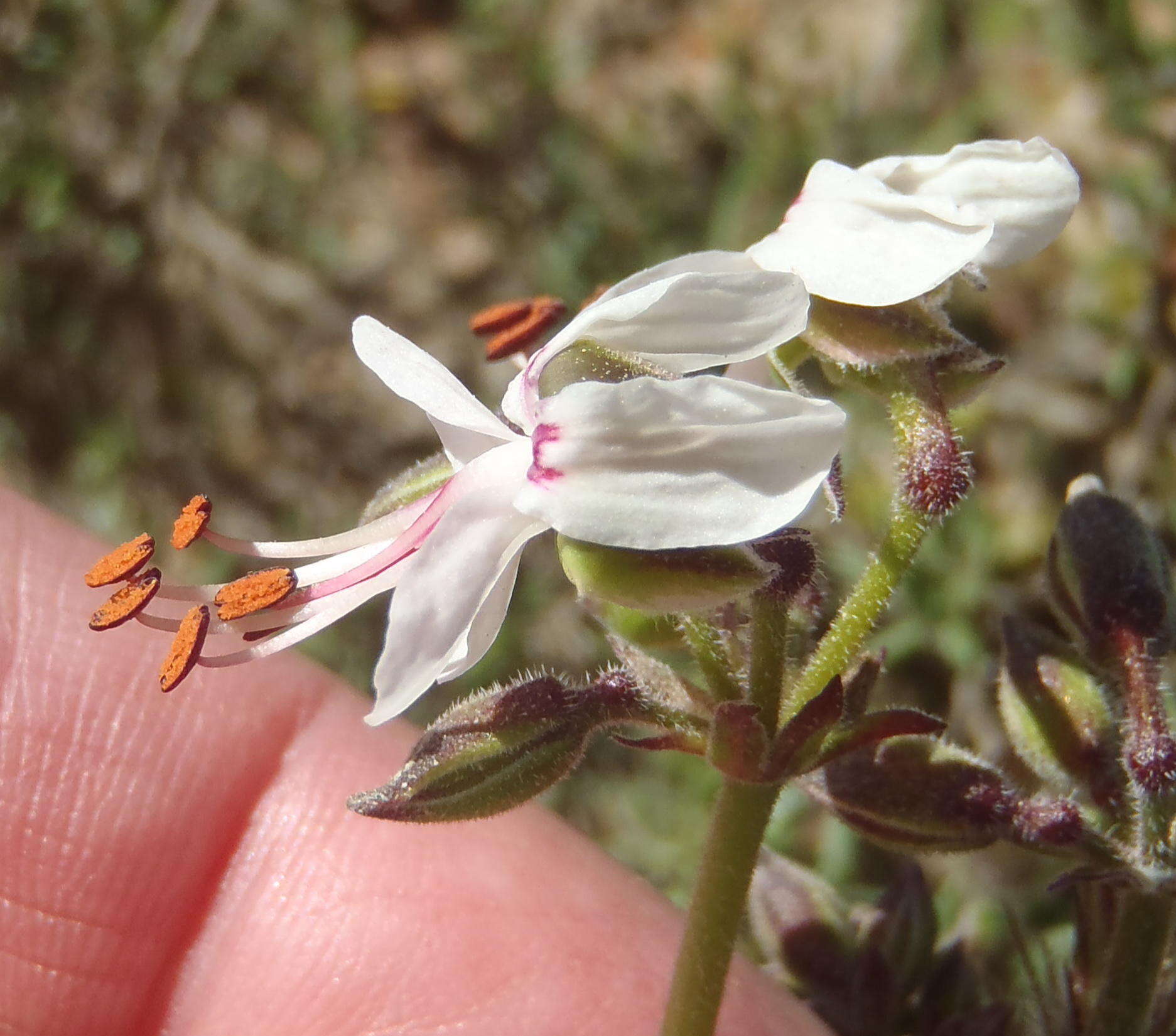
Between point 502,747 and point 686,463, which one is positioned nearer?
point 686,463

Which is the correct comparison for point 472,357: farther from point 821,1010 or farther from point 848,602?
point 848,602

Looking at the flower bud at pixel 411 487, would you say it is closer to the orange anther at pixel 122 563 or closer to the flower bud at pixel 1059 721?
the orange anther at pixel 122 563

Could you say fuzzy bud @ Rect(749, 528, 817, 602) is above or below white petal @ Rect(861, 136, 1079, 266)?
below

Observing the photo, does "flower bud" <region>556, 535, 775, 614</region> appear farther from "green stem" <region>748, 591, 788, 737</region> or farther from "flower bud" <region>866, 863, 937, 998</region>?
"flower bud" <region>866, 863, 937, 998</region>

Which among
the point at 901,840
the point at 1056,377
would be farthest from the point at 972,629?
the point at 901,840

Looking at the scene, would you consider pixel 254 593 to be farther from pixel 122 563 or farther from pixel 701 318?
pixel 701 318

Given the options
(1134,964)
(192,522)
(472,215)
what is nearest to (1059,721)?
(1134,964)

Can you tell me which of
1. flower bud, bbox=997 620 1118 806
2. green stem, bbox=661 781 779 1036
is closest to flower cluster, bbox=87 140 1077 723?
green stem, bbox=661 781 779 1036
